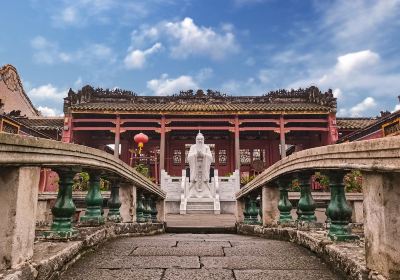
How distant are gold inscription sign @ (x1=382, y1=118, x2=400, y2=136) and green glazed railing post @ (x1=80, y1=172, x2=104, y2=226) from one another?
11771mm

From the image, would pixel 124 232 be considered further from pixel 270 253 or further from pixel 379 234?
pixel 379 234

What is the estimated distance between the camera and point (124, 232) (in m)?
4.14

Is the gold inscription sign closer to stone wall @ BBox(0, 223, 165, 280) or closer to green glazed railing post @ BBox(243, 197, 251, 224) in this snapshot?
green glazed railing post @ BBox(243, 197, 251, 224)

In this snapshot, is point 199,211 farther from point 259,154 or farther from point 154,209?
point 259,154

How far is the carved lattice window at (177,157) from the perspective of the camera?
72.9 ft

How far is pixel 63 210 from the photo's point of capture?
2.53m

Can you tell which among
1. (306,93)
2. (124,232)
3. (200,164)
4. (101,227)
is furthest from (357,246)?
(306,93)

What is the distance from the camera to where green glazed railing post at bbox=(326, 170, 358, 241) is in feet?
7.96

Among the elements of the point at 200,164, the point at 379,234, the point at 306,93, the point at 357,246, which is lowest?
the point at 357,246

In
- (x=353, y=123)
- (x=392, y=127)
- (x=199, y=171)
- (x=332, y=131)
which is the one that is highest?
(x=353, y=123)

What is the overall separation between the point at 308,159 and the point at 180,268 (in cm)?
133

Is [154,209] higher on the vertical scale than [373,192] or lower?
lower

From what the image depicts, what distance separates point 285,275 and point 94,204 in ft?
7.08

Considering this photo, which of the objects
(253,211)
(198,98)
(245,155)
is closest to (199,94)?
(198,98)
